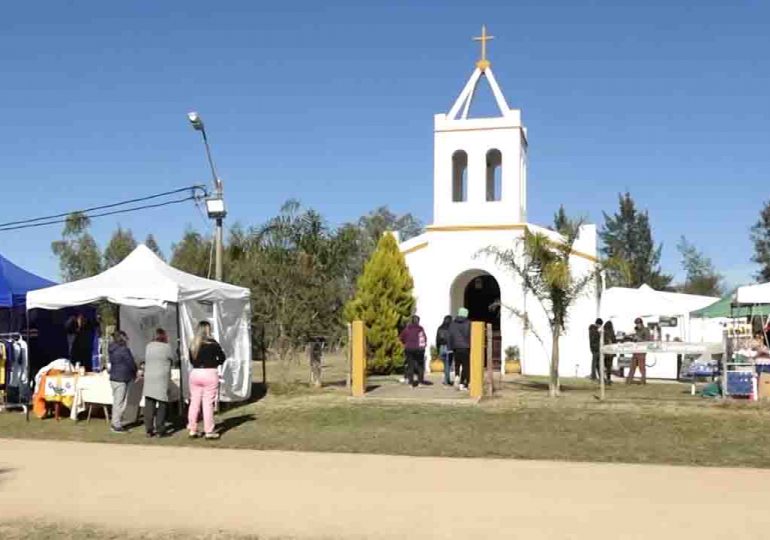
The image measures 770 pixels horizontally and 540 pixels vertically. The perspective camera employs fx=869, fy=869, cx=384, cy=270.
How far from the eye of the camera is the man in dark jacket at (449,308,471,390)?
17.3 m

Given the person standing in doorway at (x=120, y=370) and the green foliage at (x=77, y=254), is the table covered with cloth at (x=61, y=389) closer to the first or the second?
the person standing in doorway at (x=120, y=370)

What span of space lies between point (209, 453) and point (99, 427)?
360 centimetres

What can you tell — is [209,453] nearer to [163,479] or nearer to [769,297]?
[163,479]

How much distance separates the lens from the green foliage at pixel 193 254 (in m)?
39.4

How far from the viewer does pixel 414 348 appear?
18141mm

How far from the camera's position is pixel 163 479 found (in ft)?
31.0

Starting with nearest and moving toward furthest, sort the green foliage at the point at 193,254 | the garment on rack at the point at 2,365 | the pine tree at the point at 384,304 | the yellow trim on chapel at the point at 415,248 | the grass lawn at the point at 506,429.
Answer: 1. the grass lawn at the point at 506,429
2. the garment on rack at the point at 2,365
3. the pine tree at the point at 384,304
4. the yellow trim on chapel at the point at 415,248
5. the green foliage at the point at 193,254

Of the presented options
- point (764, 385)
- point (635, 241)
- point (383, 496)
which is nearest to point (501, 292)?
point (764, 385)

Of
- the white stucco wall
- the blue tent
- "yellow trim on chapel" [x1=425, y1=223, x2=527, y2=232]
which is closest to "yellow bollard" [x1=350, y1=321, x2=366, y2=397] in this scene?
the blue tent

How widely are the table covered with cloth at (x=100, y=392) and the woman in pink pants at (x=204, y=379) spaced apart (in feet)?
5.93

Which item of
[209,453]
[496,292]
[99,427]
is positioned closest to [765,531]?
[209,453]

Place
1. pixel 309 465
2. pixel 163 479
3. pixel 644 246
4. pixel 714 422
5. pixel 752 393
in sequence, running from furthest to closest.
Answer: pixel 644 246 → pixel 752 393 → pixel 714 422 → pixel 309 465 → pixel 163 479

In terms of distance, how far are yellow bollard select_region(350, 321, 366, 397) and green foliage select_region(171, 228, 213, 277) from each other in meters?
20.3

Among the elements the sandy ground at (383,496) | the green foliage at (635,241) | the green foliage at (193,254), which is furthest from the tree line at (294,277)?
the green foliage at (635,241)
